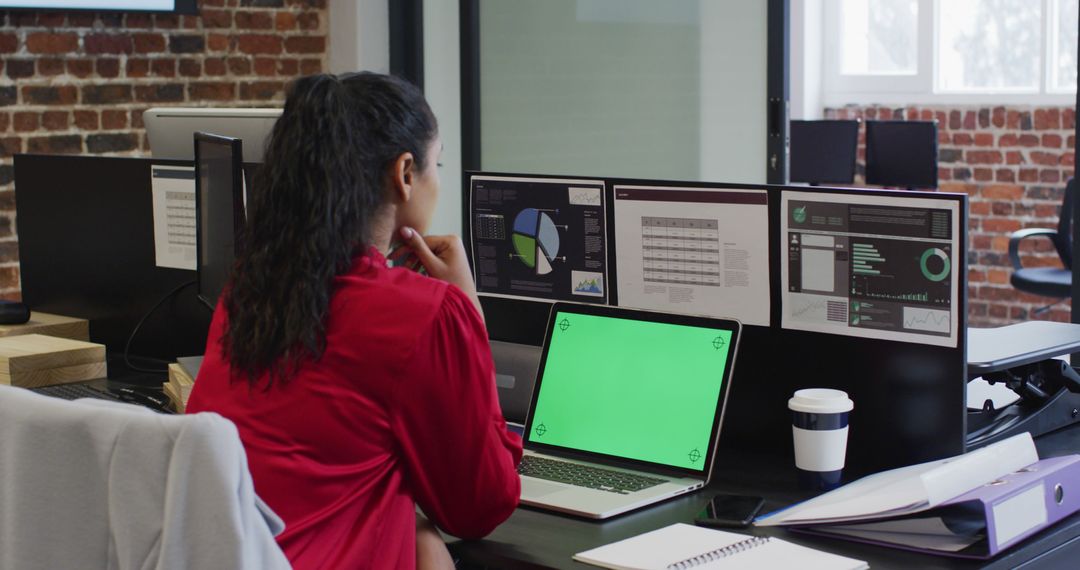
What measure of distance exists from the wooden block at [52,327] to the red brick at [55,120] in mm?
1213

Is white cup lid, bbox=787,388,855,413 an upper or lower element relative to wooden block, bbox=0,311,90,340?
upper

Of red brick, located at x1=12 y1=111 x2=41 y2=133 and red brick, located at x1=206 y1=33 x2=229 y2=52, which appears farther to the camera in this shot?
red brick, located at x1=206 y1=33 x2=229 y2=52

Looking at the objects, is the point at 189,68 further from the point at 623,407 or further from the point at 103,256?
the point at 623,407

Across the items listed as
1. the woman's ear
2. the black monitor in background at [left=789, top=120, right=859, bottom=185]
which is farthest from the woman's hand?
the black monitor in background at [left=789, top=120, right=859, bottom=185]

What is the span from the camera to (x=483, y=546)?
1607 millimetres

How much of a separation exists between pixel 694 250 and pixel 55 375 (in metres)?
1.33

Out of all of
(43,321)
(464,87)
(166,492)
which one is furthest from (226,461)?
(464,87)

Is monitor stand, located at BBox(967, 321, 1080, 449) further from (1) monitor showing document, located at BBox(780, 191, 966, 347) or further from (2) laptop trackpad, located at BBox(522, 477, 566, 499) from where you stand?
(2) laptop trackpad, located at BBox(522, 477, 566, 499)

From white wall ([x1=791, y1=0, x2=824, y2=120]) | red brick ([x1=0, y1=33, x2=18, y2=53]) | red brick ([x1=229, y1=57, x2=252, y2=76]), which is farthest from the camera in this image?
white wall ([x1=791, y1=0, x2=824, y2=120])

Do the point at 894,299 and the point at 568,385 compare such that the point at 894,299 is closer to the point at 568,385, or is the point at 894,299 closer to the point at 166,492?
the point at 568,385

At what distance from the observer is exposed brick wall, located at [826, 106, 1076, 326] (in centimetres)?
588

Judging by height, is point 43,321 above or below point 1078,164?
below

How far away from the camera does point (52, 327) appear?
2910mm

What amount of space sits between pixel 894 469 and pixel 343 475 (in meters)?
0.76
